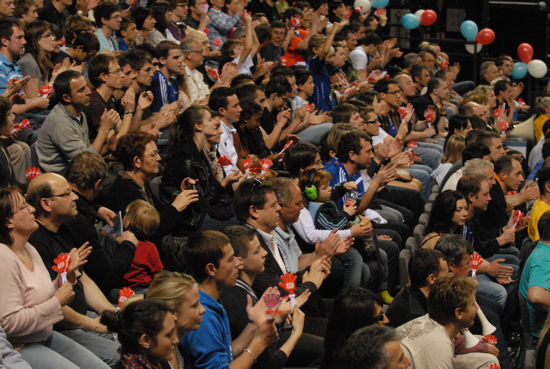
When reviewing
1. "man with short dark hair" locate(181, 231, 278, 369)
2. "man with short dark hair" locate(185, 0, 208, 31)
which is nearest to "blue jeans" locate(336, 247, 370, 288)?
"man with short dark hair" locate(181, 231, 278, 369)

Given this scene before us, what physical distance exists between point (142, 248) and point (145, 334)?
1.50 m

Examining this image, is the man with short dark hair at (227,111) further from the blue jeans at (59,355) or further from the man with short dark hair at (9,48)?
the blue jeans at (59,355)

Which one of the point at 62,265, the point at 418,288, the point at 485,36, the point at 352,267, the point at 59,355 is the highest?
the point at 62,265

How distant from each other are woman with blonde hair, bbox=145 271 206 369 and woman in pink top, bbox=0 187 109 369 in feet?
1.41

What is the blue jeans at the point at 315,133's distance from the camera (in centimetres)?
750

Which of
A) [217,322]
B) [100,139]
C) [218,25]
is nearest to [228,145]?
[100,139]

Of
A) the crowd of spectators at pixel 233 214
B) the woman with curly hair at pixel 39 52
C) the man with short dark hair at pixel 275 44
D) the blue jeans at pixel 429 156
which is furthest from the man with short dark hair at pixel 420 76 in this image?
the woman with curly hair at pixel 39 52

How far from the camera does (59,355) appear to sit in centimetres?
347

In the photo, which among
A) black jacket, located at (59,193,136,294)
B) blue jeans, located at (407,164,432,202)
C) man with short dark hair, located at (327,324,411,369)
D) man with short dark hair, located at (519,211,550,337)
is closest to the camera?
man with short dark hair, located at (327,324,411,369)

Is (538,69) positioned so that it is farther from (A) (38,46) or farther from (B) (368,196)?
(A) (38,46)

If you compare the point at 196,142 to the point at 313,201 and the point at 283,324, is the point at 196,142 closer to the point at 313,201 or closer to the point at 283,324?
the point at 313,201

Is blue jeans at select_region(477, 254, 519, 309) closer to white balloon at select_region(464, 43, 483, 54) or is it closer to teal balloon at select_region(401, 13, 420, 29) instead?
teal balloon at select_region(401, 13, 420, 29)

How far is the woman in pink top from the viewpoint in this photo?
3.33 m

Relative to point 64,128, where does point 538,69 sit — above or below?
below
